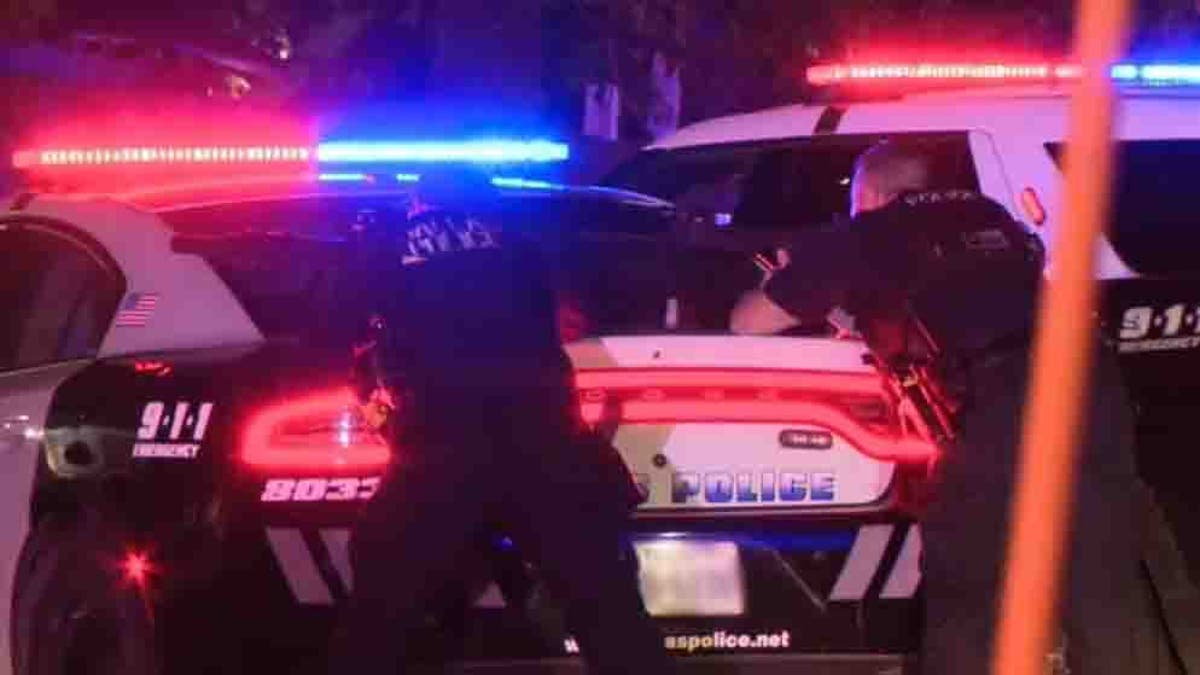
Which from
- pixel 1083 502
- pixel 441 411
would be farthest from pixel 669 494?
pixel 1083 502

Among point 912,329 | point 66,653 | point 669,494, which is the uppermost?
point 912,329

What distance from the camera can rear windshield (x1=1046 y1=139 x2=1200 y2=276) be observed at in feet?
20.3

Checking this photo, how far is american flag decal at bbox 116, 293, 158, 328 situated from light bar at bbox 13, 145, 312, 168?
1094mm

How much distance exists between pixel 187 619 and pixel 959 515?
1514mm

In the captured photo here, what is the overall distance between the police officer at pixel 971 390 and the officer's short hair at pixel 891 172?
0.09m

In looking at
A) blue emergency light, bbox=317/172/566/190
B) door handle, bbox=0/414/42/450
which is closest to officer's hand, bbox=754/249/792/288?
blue emergency light, bbox=317/172/566/190

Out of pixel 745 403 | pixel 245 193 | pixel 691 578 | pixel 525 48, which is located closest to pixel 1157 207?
pixel 745 403

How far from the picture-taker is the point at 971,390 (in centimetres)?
425

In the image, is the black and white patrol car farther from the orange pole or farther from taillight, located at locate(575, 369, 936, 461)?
the orange pole

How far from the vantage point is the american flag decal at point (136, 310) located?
4.89 meters

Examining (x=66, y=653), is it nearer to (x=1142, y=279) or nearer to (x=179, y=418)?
(x=179, y=418)

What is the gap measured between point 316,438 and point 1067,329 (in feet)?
7.50

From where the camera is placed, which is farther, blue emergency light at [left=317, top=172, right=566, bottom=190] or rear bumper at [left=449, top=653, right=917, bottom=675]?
blue emergency light at [left=317, top=172, right=566, bottom=190]

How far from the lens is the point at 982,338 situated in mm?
4273
